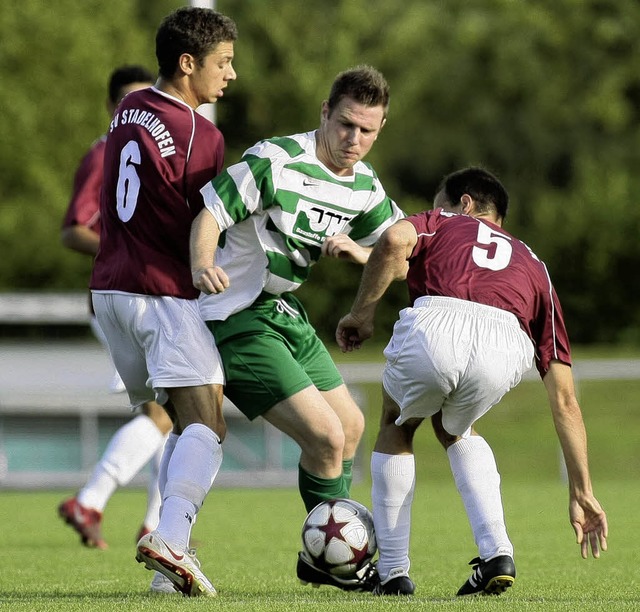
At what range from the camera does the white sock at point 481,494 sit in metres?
5.04

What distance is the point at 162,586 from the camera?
5223mm

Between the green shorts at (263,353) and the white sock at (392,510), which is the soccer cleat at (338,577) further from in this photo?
the green shorts at (263,353)

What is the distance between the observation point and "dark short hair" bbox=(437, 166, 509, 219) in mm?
5520

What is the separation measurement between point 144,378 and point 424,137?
34.2 meters

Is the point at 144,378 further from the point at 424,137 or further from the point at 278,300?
the point at 424,137

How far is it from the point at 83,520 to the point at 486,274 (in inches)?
143

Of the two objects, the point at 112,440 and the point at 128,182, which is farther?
the point at 112,440

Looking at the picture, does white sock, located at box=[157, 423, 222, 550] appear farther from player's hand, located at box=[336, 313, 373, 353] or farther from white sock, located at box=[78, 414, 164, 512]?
white sock, located at box=[78, 414, 164, 512]

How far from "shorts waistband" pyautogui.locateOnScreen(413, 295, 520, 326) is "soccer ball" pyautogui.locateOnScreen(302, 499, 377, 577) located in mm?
988

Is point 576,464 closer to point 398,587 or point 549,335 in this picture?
point 549,335

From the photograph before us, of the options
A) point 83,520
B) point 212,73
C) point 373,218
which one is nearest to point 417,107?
point 83,520

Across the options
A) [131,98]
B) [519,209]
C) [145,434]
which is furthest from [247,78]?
[131,98]

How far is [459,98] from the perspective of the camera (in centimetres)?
3878

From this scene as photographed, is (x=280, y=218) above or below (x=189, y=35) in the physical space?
below
